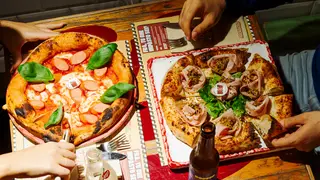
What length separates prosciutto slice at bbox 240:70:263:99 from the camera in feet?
6.17

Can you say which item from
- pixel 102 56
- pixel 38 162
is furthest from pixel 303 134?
pixel 38 162

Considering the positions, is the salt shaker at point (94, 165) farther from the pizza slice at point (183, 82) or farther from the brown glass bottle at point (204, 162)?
the pizza slice at point (183, 82)

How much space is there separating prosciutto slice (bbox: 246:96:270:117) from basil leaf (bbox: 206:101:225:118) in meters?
0.10

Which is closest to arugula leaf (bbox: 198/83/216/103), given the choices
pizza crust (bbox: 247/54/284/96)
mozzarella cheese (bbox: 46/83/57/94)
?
pizza crust (bbox: 247/54/284/96)

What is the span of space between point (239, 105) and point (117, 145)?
0.51m

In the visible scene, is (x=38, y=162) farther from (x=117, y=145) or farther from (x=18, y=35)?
(x=18, y=35)

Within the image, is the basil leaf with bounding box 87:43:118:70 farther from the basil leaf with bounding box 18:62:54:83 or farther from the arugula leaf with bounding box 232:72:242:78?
the arugula leaf with bounding box 232:72:242:78

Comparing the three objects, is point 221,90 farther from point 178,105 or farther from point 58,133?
point 58,133

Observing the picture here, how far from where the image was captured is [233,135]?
1769 mm

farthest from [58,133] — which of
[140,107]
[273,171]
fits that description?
[273,171]

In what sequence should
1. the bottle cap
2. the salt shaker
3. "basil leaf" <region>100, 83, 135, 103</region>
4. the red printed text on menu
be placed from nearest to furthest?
the bottle cap < the salt shaker < "basil leaf" <region>100, 83, 135, 103</region> < the red printed text on menu

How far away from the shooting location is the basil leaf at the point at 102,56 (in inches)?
75.2

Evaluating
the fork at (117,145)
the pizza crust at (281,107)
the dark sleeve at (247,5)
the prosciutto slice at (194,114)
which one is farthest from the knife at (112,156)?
the dark sleeve at (247,5)

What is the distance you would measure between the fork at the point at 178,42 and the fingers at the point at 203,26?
6 centimetres
